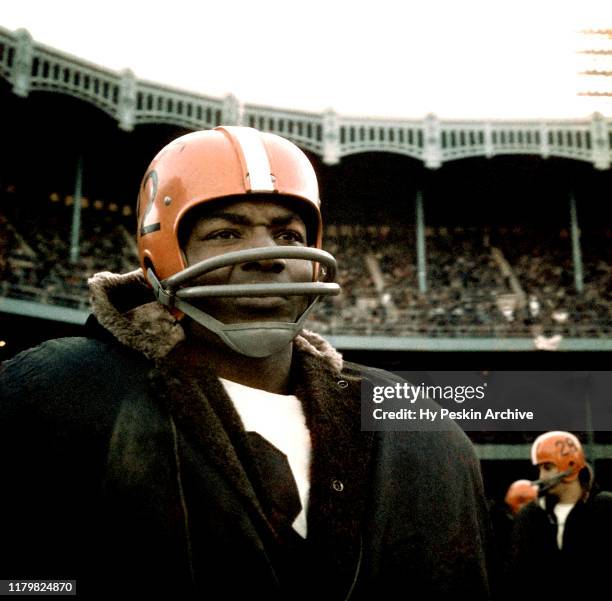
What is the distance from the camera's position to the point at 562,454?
234 inches

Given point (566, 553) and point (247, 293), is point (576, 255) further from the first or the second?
point (247, 293)

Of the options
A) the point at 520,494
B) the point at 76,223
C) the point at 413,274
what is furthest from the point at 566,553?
the point at 413,274

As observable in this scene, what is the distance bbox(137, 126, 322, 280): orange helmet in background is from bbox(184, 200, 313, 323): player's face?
0.14ft

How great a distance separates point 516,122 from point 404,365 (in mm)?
8512

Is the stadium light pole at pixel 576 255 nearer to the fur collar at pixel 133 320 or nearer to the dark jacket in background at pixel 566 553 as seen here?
the dark jacket in background at pixel 566 553

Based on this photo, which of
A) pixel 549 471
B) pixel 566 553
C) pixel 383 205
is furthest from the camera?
pixel 383 205

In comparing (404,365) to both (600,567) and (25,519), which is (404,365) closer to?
(600,567)

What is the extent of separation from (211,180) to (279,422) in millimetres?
627

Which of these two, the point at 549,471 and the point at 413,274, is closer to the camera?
the point at 549,471

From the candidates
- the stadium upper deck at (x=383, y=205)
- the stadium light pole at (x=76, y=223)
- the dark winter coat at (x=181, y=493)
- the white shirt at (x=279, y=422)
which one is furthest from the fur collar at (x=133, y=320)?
the stadium light pole at (x=76, y=223)

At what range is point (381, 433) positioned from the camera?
176 cm

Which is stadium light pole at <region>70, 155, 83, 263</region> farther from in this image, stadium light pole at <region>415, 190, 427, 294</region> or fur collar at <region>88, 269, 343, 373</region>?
fur collar at <region>88, 269, 343, 373</region>

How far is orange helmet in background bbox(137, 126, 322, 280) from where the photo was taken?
1.77 meters

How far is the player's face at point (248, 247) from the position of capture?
1713 mm
